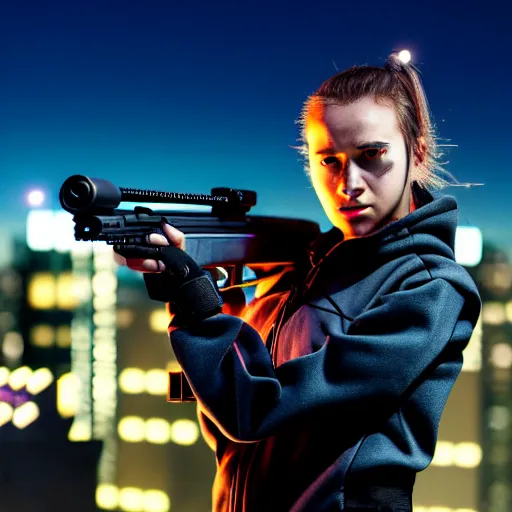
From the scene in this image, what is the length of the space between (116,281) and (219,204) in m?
12.2

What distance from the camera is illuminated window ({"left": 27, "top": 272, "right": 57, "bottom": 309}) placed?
14.3 m

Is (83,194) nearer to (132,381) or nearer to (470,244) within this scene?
(470,244)

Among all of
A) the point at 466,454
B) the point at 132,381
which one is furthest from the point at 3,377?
the point at 466,454

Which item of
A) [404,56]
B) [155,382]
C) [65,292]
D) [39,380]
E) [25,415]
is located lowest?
[25,415]

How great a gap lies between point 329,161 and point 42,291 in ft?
47.1

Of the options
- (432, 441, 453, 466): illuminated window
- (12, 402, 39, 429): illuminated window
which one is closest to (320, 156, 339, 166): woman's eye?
(12, 402, 39, 429): illuminated window

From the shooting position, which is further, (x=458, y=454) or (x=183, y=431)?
(x=183, y=431)

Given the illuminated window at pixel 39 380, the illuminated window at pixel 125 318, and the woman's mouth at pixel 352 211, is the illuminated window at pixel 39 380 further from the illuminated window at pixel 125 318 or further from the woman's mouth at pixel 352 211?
the woman's mouth at pixel 352 211

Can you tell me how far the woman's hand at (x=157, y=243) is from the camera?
1.01 metres

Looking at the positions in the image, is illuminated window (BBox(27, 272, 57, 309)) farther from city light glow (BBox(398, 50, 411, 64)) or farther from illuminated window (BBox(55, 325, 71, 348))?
city light glow (BBox(398, 50, 411, 64))

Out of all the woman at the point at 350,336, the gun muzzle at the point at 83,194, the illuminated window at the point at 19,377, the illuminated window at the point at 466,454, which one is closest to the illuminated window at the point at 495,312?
the illuminated window at the point at 466,454

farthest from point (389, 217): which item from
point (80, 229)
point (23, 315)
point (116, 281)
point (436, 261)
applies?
point (23, 315)

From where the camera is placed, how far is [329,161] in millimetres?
1147

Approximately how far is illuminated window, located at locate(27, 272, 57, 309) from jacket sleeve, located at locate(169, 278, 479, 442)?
1410cm
